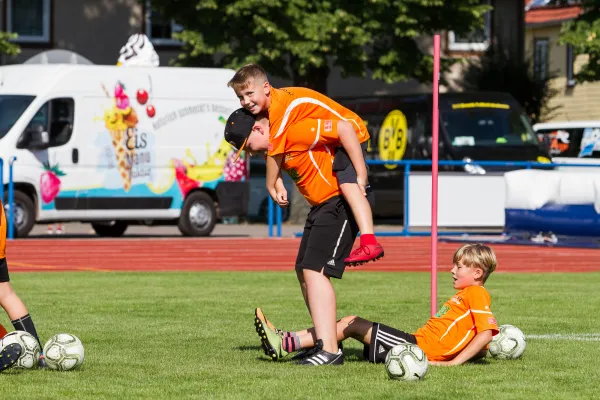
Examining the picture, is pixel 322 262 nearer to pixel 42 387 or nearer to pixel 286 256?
pixel 42 387

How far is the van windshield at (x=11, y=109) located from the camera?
76.8 feet

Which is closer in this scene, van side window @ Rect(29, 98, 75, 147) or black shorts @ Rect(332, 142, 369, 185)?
black shorts @ Rect(332, 142, 369, 185)

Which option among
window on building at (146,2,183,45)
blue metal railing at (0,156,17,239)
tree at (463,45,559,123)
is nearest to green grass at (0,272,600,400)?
blue metal railing at (0,156,17,239)

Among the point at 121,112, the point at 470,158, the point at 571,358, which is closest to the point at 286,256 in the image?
the point at 121,112

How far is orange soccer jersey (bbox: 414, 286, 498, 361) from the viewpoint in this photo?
8703 millimetres

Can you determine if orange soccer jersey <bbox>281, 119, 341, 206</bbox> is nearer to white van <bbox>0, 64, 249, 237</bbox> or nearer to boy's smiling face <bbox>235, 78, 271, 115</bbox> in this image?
boy's smiling face <bbox>235, 78, 271, 115</bbox>

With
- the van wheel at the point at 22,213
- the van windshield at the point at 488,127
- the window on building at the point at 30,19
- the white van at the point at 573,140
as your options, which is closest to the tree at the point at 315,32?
the white van at the point at 573,140

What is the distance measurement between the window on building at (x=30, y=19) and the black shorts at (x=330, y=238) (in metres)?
30.5

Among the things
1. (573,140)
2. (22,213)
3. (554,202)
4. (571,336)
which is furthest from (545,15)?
(571,336)

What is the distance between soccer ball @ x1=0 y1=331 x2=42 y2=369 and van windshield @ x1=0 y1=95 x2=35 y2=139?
1531cm

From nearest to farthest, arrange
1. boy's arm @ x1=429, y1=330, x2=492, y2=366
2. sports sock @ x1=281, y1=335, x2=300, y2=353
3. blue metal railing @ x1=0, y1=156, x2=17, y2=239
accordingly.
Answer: boy's arm @ x1=429, y1=330, x2=492, y2=366, sports sock @ x1=281, y1=335, x2=300, y2=353, blue metal railing @ x1=0, y1=156, x2=17, y2=239

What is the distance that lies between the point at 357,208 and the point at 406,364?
1.14 m

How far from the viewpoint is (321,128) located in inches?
342

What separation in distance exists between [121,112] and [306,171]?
51.5 feet
